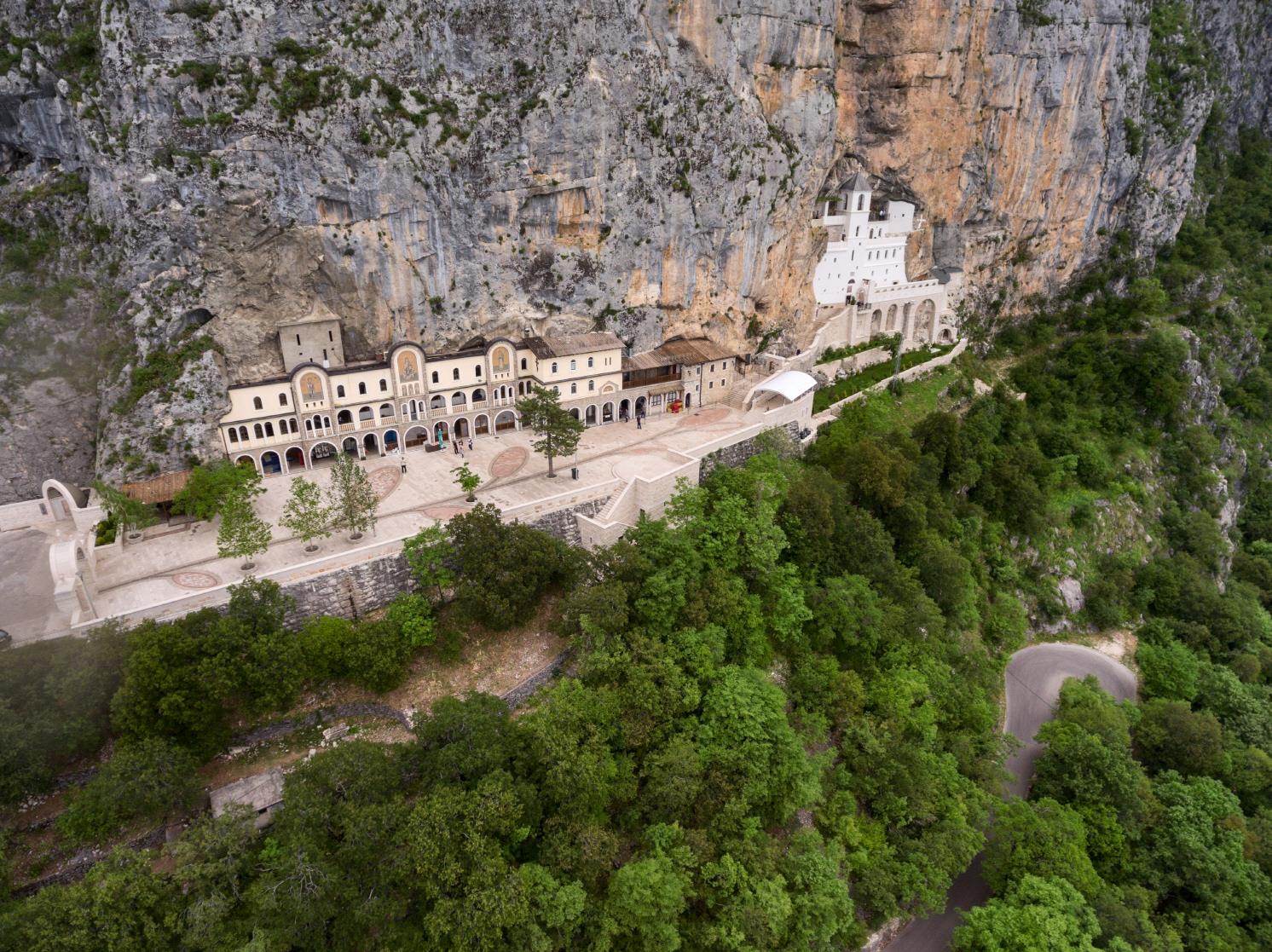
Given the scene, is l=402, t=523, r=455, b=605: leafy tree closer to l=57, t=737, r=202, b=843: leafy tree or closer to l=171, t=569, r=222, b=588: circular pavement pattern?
l=171, t=569, r=222, b=588: circular pavement pattern

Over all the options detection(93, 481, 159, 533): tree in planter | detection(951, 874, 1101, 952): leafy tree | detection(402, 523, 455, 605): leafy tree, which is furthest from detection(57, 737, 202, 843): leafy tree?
detection(951, 874, 1101, 952): leafy tree

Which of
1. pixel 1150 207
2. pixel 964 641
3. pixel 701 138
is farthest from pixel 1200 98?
pixel 964 641

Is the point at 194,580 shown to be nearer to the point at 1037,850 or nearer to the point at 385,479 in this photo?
the point at 385,479

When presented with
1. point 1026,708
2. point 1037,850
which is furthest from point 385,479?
point 1026,708

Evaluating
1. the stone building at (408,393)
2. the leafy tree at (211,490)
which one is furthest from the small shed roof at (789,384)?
the leafy tree at (211,490)

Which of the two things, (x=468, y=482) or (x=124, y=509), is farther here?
(x=468, y=482)

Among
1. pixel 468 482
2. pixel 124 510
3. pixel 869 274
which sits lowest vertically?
pixel 468 482

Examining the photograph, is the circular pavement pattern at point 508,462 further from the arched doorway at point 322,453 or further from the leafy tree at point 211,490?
the leafy tree at point 211,490
